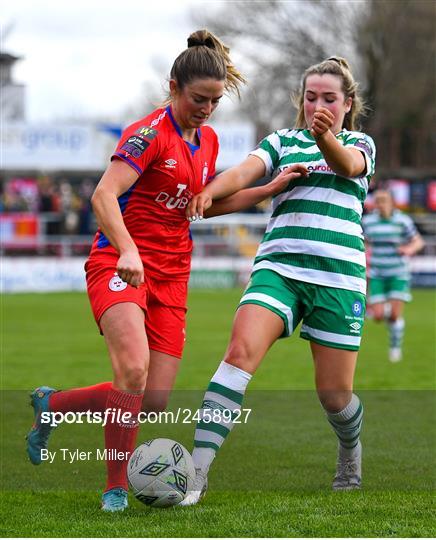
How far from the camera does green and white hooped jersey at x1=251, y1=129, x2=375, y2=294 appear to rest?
19.1 feet

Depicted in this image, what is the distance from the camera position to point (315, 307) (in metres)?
5.84

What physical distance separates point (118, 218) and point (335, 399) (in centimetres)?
155

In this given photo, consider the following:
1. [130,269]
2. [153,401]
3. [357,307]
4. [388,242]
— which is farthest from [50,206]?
[130,269]

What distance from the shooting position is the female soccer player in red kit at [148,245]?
5.41 m

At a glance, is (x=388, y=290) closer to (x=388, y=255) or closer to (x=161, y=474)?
(x=388, y=255)

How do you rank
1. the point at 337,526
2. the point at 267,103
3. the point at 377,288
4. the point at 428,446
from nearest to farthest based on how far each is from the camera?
the point at 337,526, the point at 428,446, the point at 377,288, the point at 267,103

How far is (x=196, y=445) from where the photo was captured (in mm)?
5516

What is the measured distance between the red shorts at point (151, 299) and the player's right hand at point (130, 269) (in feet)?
1.10

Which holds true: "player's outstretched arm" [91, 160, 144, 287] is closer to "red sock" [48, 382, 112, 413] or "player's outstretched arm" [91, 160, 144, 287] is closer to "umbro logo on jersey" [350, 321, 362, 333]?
"red sock" [48, 382, 112, 413]

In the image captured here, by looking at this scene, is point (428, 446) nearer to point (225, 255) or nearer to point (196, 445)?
point (196, 445)

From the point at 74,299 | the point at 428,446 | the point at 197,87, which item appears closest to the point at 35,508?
the point at 197,87

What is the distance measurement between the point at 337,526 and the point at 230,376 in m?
0.96

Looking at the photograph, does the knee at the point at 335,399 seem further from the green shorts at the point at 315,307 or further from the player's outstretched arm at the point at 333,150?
the player's outstretched arm at the point at 333,150

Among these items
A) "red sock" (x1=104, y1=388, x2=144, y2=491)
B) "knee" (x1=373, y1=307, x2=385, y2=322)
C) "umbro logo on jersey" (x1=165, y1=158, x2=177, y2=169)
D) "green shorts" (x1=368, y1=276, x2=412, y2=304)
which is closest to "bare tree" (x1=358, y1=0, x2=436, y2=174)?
"green shorts" (x1=368, y1=276, x2=412, y2=304)
